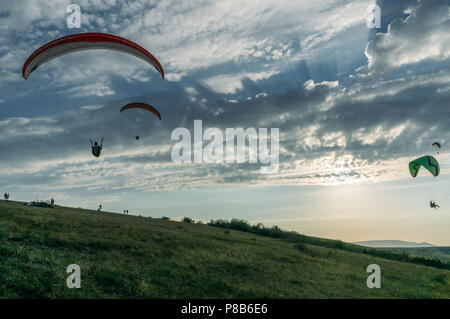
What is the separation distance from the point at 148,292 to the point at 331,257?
23.2m

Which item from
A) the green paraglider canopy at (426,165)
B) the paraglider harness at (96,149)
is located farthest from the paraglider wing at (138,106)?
the green paraglider canopy at (426,165)

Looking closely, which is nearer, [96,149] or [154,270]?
[154,270]

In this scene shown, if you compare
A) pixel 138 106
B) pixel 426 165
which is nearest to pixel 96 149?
pixel 138 106

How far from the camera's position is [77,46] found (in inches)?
746

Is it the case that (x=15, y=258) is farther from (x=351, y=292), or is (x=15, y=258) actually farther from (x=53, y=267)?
(x=351, y=292)

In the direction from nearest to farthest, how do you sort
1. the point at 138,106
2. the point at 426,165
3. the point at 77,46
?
the point at 77,46, the point at 138,106, the point at 426,165

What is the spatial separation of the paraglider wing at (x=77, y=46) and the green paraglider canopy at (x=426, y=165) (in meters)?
31.0

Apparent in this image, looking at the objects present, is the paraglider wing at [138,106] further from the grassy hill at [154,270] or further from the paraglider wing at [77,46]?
the grassy hill at [154,270]

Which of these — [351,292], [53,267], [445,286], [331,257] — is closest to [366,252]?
[331,257]

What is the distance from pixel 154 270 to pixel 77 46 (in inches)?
589

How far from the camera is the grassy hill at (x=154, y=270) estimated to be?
12.8 meters

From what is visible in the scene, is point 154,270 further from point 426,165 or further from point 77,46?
point 426,165

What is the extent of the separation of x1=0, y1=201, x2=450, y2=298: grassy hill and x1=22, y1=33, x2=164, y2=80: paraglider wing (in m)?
10.9
